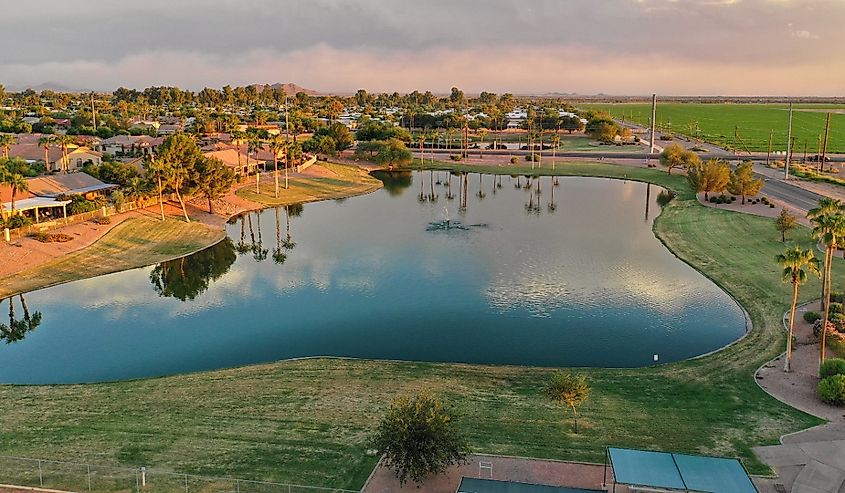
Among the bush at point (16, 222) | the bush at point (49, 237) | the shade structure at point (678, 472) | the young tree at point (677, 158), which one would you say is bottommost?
the shade structure at point (678, 472)

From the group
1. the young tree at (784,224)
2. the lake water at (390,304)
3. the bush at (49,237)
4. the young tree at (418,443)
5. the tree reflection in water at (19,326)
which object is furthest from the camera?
the young tree at (784,224)

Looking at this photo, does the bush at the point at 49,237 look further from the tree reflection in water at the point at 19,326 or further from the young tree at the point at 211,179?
the young tree at the point at 211,179

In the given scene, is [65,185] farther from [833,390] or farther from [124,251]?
[833,390]

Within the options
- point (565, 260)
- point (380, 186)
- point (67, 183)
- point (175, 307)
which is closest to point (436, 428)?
point (175, 307)

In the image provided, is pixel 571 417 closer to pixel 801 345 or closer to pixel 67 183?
pixel 801 345

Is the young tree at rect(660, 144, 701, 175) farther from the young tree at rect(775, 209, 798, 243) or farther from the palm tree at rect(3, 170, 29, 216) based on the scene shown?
the palm tree at rect(3, 170, 29, 216)

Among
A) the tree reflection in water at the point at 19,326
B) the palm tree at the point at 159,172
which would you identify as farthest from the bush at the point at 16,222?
the tree reflection in water at the point at 19,326

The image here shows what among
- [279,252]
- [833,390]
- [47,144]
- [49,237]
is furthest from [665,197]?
[47,144]

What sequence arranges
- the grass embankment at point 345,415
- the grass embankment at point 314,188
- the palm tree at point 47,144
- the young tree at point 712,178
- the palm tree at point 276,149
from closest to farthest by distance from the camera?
the grass embankment at point 345,415, the young tree at point 712,178, the palm tree at point 47,144, the grass embankment at point 314,188, the palm tree at point 276,149
